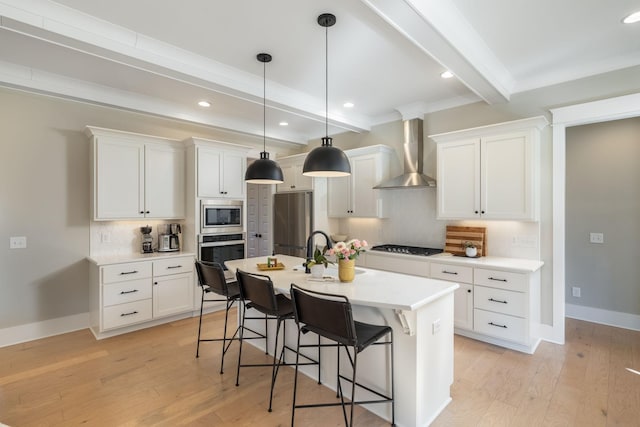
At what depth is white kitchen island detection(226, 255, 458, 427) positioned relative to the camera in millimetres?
1976

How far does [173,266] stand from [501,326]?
376cm

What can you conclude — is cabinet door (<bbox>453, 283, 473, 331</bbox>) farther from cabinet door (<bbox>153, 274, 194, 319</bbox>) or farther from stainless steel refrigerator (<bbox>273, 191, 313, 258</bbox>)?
cabinet door (<bbox>153, 274, 194, 319</bbox>)

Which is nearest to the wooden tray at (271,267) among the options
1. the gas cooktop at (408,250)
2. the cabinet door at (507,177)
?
the gas cooktop at (408,250)

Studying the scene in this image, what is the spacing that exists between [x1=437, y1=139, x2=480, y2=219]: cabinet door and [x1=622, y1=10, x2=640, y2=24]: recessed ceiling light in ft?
4.66

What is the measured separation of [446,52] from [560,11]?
81 centimetres

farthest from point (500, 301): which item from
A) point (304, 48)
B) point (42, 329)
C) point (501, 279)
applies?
point (42, 329)

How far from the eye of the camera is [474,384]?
2.56m

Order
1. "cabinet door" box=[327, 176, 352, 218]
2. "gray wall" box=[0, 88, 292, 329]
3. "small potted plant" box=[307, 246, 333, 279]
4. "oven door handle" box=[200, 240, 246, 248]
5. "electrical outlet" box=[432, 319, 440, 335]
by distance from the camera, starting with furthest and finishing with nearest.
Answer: "cabinet door" box=[327, 176, 352, 218]
"oven door handle" box=[200, 240, 246, 248]
"gray wall" box=[0, 88, 292, 329]
"small potted plant" box=[307, 246, 333, 279]
"electrical outlet" box=[432, 319, 440, 335]

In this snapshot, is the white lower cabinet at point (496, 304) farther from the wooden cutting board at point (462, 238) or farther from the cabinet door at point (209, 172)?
the cabinet door at point (209, 172)

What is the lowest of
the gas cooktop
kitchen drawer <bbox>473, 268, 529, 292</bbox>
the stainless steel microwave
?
kitchen drawer <bbox>473, 268, 529, 292</bbox>

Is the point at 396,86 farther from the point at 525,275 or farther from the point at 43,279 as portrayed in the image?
the point at 43,279

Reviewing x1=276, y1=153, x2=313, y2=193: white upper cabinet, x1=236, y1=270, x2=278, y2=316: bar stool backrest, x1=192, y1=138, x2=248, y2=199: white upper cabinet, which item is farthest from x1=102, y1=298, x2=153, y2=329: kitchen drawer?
x1=276, y1=153, x2=313, y2=193: white upper cabinet

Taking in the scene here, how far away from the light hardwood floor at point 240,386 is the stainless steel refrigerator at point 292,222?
2.07m

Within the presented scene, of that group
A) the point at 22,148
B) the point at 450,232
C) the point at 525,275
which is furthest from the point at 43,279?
the point at 525,275
